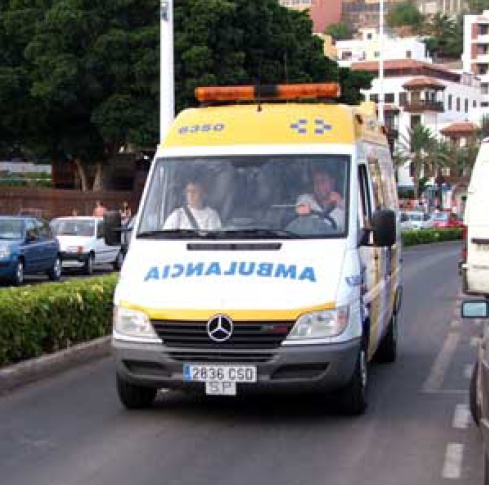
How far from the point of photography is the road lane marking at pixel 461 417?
880 cm

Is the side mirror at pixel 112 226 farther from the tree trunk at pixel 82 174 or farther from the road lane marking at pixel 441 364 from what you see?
the tree trunk at pixel 82 174

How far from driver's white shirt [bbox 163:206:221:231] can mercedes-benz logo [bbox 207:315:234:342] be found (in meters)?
1.24

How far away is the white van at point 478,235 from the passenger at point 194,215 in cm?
606

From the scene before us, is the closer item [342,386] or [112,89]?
[342,386]

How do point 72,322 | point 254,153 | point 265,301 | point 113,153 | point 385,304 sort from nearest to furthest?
1. point 265,301
2. point 254,153
3. point 385,304
4. point 72,322
5. point 113,153

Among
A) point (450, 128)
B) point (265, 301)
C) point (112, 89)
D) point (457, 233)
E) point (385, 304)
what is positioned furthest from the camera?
point (450, 128)

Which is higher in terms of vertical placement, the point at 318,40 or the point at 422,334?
the point at 318,40

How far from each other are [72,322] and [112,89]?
3370 centimetres

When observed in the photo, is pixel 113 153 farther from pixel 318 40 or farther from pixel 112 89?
pixel 318 40

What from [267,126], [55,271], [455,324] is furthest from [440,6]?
[267,126]

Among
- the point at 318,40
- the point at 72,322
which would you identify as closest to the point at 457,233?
the point at 318,40

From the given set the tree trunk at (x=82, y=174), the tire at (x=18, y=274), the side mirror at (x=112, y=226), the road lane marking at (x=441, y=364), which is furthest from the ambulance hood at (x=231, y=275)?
the tree trunk at (x=82, y=174)

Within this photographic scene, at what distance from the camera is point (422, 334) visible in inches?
609

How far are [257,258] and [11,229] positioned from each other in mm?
18844
